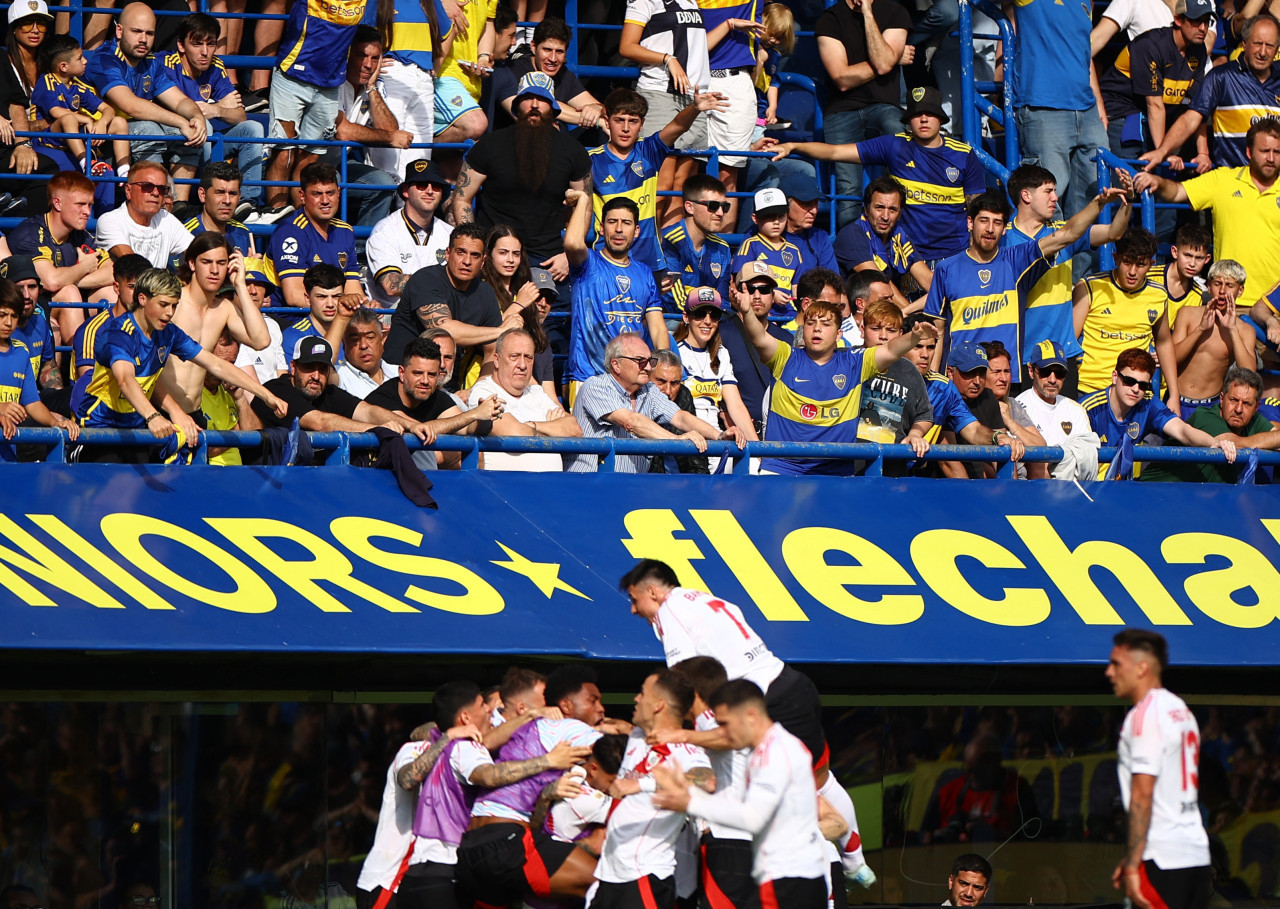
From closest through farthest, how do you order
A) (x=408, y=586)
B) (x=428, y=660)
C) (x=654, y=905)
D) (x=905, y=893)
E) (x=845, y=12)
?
(x=654, y=905)
(x=408, y=586)
(x=428, y=660)
(x=905, y=893)
(x=845, y=12)

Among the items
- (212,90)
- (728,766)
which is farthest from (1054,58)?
(728,766)

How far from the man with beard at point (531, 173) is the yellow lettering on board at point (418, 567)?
3.57 meters

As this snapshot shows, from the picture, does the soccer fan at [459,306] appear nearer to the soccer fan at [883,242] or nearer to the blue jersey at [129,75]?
the soccer fan at [883,242]

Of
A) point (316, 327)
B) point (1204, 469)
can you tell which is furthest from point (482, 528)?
point (1204, 469)

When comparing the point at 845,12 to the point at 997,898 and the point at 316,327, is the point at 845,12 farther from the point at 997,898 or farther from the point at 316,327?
the point at 997,898

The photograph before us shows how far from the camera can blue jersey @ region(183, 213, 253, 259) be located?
1334 cm

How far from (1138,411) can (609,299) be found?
12.1ft

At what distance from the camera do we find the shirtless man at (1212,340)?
13164 mm

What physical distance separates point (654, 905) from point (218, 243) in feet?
17.0

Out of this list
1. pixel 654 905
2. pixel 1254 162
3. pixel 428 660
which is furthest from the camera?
pixel 1254 162

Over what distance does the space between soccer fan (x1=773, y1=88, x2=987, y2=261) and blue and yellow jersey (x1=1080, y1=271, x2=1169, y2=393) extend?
1.34 metres

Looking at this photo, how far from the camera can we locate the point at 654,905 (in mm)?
8648

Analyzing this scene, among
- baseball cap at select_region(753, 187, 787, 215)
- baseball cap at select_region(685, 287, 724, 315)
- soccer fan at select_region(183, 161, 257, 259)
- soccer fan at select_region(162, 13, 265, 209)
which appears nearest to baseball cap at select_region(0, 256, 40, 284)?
soccer fan at select_region(183, 161, 257, 259)

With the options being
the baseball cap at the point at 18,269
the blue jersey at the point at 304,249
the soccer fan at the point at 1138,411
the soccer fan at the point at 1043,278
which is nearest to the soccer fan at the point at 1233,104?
the soccer fan at the point at 1043,278
